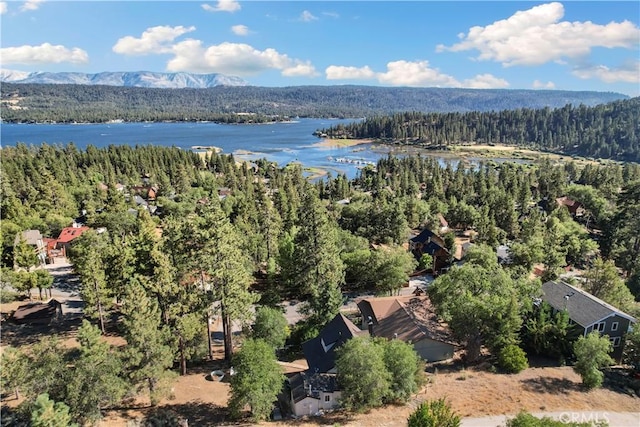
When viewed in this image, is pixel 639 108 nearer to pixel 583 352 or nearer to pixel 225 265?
pixel 583 352

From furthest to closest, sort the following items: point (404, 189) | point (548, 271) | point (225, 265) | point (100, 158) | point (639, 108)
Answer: point (639, 108) < point (100, 158) < point (404, 189) < point (548, 271) < point (225, 265)

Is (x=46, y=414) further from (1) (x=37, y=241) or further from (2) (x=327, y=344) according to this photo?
(1) (x=37, y=241)

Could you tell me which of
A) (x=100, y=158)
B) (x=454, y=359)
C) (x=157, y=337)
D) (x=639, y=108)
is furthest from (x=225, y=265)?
(x=639, y=108)

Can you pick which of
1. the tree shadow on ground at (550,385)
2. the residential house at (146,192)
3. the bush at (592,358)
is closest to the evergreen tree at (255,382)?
the tree shadow on ground at (550,385)

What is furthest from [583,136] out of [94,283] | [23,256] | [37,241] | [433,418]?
[23,256]

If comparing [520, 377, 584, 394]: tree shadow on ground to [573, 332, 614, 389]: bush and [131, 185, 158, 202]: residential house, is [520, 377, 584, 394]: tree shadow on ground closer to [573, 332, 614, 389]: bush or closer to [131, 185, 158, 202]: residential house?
[573, 332, 614, 389]: bush

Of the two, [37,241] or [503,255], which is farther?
[37,241]
